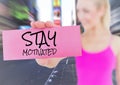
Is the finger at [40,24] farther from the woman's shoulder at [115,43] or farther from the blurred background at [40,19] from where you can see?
the woman's shoulder at [115,43]

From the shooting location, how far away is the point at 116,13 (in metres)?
0.73

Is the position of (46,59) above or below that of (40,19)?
below

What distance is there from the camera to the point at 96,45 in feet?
2.37

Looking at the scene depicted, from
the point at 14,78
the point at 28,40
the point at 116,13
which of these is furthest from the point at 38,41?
the point at 116,13

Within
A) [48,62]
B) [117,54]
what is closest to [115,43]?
[117,54]

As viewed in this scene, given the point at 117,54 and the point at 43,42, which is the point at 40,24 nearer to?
the point at 43,42

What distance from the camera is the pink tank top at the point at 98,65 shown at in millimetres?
714

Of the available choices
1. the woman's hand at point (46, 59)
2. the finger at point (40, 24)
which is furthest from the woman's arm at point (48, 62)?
the finger at point (40, 24)

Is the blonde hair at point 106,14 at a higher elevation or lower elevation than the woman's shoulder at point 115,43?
higher

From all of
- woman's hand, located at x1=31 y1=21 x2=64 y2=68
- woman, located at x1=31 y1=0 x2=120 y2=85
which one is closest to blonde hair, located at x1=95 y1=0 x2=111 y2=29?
woman, located at x1=31 y1=0 x2=120 y2=85

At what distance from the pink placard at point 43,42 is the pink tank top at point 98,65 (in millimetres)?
37

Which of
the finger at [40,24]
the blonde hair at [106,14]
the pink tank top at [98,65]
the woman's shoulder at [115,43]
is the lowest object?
the pink tank top at [98,65]

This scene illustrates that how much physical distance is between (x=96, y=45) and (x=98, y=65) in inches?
2.5

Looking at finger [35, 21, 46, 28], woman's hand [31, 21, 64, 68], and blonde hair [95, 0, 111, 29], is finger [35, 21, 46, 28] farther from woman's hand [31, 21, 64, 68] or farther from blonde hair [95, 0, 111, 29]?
blonde hair [95, 0, 111, 29]
